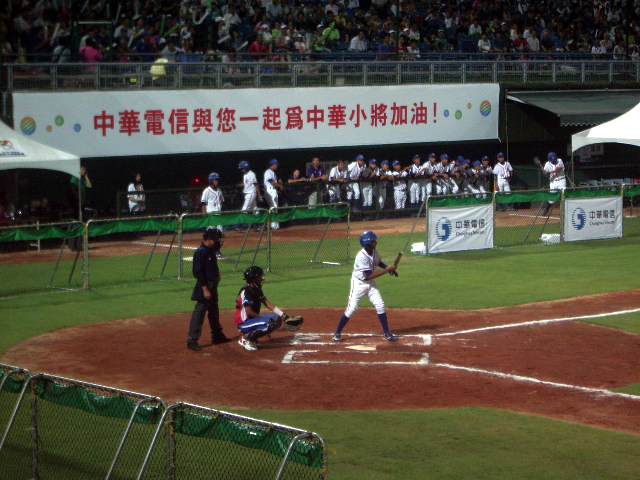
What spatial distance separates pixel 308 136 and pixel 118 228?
1161 cm

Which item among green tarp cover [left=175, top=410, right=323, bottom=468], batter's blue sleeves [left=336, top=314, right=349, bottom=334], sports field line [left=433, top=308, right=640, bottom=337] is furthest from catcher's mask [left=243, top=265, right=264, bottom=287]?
green tarp cover [left=175, top=410, right=323, bottom=468]

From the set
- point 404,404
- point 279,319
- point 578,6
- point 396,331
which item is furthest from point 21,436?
point 578,6

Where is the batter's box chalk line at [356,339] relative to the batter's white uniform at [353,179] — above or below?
below

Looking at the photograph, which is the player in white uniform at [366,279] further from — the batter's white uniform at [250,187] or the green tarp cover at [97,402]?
the batter's white uniform at [250,187]

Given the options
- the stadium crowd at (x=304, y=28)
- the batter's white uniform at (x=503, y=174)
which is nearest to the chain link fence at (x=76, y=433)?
the stadium crowd at (x=304, y=28)

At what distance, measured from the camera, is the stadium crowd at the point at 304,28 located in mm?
28234

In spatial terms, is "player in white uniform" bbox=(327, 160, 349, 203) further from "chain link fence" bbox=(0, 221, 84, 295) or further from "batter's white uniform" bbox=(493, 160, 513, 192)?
"chain link fence" bbox=(0, 221, 84, 295)

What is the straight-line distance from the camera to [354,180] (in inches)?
1212

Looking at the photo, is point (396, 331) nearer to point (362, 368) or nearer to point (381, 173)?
point (362, 368)

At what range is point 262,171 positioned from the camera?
3219cm

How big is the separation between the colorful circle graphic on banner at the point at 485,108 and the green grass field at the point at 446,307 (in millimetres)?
8566

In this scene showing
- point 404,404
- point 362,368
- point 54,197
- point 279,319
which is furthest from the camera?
point 54,197

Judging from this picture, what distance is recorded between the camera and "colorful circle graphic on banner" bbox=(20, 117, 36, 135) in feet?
84.3

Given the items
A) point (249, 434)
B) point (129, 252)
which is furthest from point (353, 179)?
point (249, 434)
